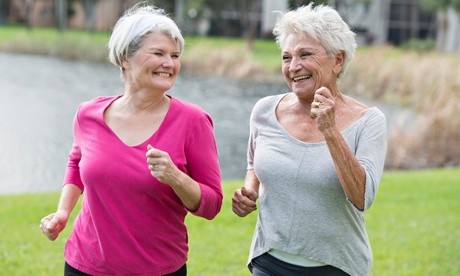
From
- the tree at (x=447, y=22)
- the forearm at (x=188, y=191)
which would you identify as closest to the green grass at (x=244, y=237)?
the forearm at (x=188, y=191)

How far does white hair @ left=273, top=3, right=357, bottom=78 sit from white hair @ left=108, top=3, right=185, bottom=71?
0.44 m

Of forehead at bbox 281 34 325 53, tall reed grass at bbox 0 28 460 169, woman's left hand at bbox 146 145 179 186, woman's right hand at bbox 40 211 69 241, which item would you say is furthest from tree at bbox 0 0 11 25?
woman's left hand at bbox 146 145 179 186

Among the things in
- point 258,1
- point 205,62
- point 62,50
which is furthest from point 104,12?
point 205,62

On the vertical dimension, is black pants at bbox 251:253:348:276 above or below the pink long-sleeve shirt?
below

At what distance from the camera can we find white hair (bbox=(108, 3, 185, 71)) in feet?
9.64

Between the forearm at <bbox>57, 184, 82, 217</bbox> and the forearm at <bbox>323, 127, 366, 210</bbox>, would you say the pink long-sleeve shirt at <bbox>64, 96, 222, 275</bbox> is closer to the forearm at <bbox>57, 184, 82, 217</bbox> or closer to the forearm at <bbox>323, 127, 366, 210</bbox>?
the forearm at <bbox>57, 184, 82, 217</bbox>

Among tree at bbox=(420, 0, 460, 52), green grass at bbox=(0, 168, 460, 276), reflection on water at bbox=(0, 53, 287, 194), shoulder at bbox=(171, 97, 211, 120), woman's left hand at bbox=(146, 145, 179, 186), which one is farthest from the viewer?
tree at bbox=(420, 0, 460, 52)

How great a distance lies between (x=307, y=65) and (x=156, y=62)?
22.7 inches

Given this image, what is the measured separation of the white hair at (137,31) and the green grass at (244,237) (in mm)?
2863

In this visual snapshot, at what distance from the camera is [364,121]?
2.88m

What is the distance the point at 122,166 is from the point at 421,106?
11.5 m

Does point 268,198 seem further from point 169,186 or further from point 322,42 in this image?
point 322,42

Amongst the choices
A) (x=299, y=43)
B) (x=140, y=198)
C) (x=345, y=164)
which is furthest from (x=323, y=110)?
(x=140, y=198)

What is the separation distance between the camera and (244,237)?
21.4 feet
